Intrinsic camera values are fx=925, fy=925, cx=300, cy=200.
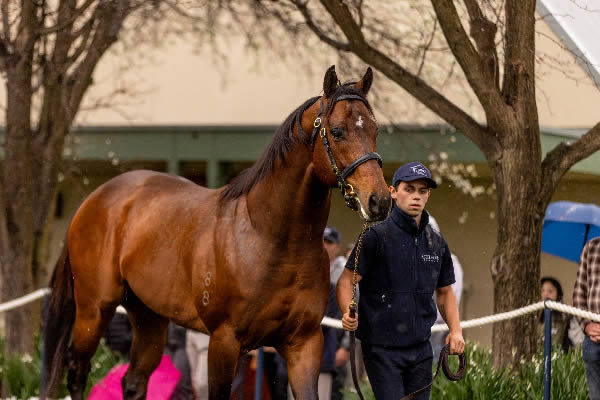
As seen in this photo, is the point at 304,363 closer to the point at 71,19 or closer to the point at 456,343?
the point at 456,343

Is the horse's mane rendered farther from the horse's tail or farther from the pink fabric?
the pink fabric

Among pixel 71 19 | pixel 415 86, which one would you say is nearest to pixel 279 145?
pixel 415 86

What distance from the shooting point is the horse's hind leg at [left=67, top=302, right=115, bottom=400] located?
6.34 m

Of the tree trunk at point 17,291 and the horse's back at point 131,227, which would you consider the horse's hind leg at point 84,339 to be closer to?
the horse's back at point 131,227

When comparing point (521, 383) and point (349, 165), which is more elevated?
point (349, 165)

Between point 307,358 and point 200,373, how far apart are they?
337cm

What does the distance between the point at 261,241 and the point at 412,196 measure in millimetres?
828

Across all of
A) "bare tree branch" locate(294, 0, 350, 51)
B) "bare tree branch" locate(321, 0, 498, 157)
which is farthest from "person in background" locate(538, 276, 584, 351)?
"bare tree branch" locate(294, 0, 350, 51)

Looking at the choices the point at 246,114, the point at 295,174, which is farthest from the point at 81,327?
the point at 246,114

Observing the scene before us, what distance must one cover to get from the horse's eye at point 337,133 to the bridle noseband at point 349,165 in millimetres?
59

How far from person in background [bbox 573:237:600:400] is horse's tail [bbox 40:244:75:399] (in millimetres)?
3625

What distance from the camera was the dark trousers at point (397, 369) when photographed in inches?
190

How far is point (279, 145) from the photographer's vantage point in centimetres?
483

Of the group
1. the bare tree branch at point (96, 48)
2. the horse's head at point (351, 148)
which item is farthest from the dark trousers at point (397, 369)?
the bare tree branch at point (96, 48)
